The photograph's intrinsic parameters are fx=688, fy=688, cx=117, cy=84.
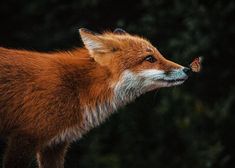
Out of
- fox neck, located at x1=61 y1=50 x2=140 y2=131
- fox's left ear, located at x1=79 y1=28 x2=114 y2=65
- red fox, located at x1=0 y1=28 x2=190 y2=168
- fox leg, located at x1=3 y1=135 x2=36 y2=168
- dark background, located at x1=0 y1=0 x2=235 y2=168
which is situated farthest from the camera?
dark background, located at x1=0 y1=0 x2=235 y2=168

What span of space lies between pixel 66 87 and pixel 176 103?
609cm

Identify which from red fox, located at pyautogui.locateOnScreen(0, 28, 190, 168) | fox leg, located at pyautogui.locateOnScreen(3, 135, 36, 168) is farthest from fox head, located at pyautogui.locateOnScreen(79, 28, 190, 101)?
fox leg, located at pyautogui.locateOnScreen(3, 135, 36, 168)

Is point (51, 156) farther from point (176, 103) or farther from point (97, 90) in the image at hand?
point (176, 103)

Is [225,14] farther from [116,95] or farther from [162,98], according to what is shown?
[116,95]

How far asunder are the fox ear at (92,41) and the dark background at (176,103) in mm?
5069

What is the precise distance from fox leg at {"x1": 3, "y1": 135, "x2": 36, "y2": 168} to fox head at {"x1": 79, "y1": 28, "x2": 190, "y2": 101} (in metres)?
1.23

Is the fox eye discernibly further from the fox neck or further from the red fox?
the fox neck

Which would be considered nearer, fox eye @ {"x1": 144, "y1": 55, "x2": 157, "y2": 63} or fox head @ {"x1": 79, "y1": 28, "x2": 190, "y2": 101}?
fox head @ {"x1": 79, "y1": 28, "x2": 190, "y2": 101}

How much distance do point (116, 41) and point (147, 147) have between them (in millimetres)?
5758

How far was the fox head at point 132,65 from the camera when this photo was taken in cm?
757

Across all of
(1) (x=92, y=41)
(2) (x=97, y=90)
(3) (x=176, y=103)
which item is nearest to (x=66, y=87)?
(2) (x=97, y=90)

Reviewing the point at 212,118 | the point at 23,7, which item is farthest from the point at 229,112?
the point at 23,7

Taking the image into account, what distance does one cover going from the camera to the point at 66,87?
7.40 meters

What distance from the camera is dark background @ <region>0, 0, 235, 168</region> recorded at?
510 inches
